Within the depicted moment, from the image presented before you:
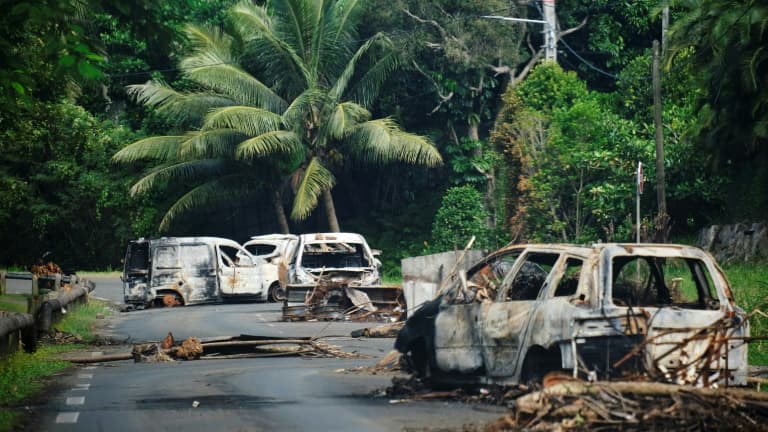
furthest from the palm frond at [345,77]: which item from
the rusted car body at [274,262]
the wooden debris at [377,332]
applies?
the wooden debris at [377,332]

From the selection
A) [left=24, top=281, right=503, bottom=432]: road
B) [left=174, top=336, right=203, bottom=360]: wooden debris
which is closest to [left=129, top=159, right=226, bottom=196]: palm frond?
[left=24, top=281, right=503, bottom=432]: road

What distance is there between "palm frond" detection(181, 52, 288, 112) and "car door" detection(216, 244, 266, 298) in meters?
9.38

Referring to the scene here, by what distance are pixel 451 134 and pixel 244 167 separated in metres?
7.81

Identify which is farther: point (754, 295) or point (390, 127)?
point (390, 127)

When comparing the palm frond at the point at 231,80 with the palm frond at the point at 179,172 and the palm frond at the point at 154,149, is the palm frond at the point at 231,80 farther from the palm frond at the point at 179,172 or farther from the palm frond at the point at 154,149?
the palm frond at the point at 179,172

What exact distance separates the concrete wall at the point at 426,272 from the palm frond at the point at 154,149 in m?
21.5

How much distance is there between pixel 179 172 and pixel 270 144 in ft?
14.9

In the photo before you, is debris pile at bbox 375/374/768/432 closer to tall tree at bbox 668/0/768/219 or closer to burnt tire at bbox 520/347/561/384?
burnt tire at bbox 520/347/561/384

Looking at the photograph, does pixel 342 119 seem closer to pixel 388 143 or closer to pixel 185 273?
pixel 388 143

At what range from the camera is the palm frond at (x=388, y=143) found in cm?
4041

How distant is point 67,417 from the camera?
11.3 meters

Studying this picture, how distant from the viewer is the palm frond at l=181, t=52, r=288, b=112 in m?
40.1

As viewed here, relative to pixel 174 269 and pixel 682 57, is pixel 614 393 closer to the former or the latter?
pixel 174 269

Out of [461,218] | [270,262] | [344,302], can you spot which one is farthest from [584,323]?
[461,218]
